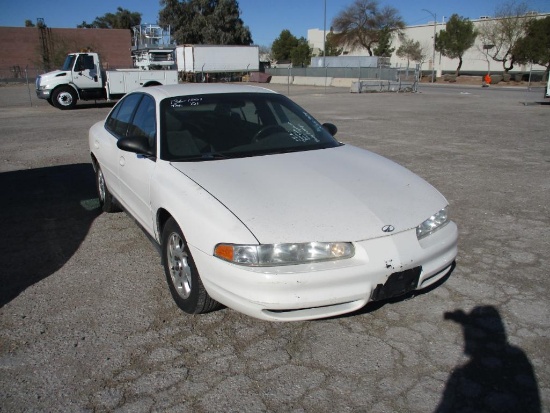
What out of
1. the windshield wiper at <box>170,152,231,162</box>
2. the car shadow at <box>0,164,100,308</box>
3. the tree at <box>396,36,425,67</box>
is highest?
the tree at <box>396,36,425,67</box>

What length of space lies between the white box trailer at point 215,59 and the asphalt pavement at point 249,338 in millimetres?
35542

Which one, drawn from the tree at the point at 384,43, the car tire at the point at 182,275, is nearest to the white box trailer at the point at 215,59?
the tree at the point at 384,43

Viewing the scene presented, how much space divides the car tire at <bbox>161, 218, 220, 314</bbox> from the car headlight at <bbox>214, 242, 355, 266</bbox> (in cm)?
Result: 43

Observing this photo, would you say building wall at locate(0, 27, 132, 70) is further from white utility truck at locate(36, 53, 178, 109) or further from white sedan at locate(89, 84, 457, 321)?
white sedan at locate(89, 84, 457, 321)

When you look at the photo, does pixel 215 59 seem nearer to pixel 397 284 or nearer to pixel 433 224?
pixel 433 224

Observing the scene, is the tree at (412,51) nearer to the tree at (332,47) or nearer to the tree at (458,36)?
the tree at (458,36)

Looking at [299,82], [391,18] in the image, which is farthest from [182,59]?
[391,18]

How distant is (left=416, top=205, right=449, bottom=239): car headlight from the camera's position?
2.94 meters

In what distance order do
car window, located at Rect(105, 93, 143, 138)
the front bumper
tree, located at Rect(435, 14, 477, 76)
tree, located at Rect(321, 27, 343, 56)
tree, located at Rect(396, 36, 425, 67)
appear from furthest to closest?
tree, located at Rect(321, 27, 343, 56), tree, located at Rect(396, 36, 425, 67), tree, located at Rect(435, 14, 477, 76), car window, located at Rect(105, 93, 143, 138), the front bumper

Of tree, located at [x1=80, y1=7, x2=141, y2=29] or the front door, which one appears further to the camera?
tree, located at [x1=80, y1=7, x2=141, y2=29]

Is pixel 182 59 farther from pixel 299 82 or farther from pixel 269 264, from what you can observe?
pixel 269 264

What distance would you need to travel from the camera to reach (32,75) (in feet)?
161

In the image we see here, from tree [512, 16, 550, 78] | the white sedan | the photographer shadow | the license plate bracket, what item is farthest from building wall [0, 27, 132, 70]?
the photographer shadow

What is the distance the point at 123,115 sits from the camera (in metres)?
4.81
